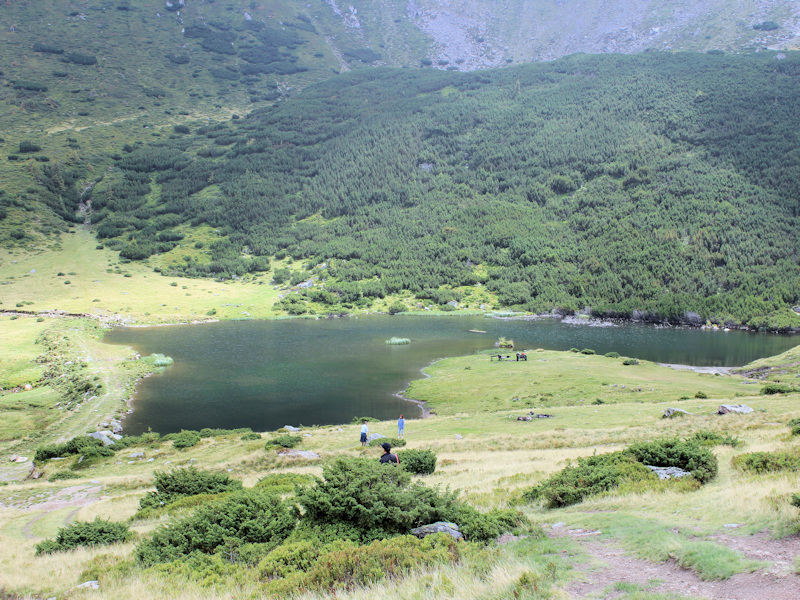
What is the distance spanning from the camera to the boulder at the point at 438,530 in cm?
1105

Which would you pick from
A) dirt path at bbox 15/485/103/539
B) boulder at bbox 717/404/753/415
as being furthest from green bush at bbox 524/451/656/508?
boulder at bbox 717/404/753/415

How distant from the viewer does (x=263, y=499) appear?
13258 mm

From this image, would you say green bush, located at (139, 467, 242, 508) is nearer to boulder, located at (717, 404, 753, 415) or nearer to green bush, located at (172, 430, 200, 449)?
green bush, located at (172, 430, 200, 449)

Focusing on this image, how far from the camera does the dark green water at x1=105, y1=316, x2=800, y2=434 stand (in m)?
47.7

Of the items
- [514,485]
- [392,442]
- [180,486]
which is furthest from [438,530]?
[392,442]

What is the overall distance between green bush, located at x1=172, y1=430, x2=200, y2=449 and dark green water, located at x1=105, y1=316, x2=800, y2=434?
6596 millimetres

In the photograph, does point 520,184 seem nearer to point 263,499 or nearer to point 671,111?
point 671,111

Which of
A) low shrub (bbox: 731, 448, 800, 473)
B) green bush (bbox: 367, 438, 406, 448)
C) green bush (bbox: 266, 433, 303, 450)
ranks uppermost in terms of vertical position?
low shrub (bbox: 731, 448, 800, 473)

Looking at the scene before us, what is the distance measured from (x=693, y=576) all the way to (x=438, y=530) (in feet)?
16.5

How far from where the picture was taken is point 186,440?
113 feet

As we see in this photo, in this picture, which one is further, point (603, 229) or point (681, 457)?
point (603, 229)

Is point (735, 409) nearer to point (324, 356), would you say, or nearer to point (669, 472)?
point (669, 472)

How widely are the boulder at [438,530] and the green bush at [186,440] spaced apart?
27.1m

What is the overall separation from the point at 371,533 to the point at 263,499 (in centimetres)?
351
